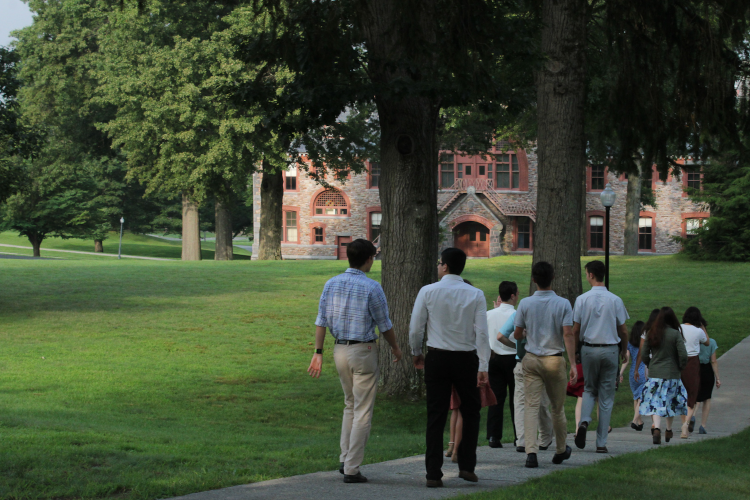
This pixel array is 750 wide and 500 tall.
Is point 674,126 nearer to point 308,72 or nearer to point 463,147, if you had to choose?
point 308,72

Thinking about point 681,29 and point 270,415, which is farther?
point 681,29

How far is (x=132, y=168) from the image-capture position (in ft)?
120

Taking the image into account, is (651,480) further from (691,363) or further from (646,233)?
(646,233)

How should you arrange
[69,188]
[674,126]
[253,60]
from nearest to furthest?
[253,60] → [674,126] → [69,188]

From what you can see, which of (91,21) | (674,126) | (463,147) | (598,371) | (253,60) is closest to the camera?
(598,371)

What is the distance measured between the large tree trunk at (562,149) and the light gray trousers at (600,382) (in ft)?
21.6

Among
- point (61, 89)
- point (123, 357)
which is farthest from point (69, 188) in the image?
point (123, 357)

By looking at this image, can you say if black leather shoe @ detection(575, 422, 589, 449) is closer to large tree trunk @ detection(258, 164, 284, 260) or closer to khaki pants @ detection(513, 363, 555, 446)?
khaki pants @ detection(513, 363, 555, 446)

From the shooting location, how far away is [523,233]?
2120 inches

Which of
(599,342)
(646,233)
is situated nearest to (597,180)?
(646,233)

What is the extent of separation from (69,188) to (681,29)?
171 ft

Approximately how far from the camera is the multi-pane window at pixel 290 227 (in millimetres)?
56500

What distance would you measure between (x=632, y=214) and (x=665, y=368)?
39781 mm

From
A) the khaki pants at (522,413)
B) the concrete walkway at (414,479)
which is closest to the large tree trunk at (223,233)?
the concrete walkway at (414,479)
